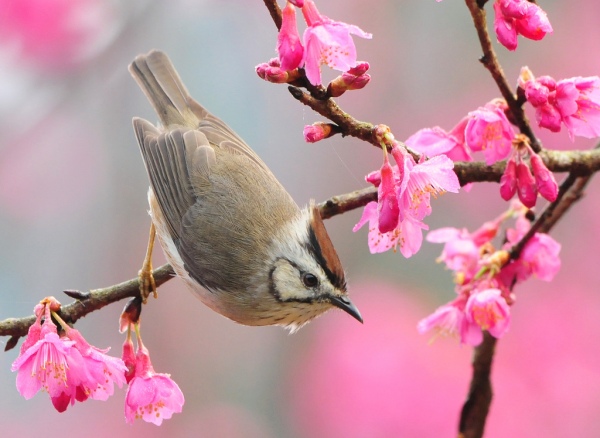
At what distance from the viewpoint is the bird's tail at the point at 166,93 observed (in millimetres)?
2699

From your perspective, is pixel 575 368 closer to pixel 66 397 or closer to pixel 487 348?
pixel 487 348

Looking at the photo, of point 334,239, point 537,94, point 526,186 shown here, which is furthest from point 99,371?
point 334,239

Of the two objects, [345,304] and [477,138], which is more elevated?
[477,138]

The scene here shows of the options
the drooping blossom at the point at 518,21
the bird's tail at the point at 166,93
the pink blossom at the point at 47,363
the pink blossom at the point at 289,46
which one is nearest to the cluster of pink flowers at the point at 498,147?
the drooping blossom at the point at 518,21

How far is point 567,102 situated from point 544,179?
0.17 metres

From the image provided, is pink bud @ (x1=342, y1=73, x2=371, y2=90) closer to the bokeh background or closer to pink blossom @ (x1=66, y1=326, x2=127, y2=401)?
pink blossom @ (x1=66, y1=326, x2=127, y2=401)

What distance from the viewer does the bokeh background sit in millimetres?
3688

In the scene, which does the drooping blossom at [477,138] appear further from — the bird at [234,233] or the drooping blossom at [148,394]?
the drooping blossom at [148,394]

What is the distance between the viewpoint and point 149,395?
162 cm

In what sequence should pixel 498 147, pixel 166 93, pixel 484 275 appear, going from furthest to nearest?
pixel 166 93
pixel 484 275
pixel 498 147

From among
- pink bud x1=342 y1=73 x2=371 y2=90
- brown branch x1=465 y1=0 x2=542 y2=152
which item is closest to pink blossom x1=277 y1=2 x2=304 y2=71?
pink bud x1=342 y1=73 x2=371 y2=90

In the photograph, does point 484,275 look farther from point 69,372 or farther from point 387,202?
point 69,372

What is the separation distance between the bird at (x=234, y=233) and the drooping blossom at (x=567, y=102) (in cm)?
59

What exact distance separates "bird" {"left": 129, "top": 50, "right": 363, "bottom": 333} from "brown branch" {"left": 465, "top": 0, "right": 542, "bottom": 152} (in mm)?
530
